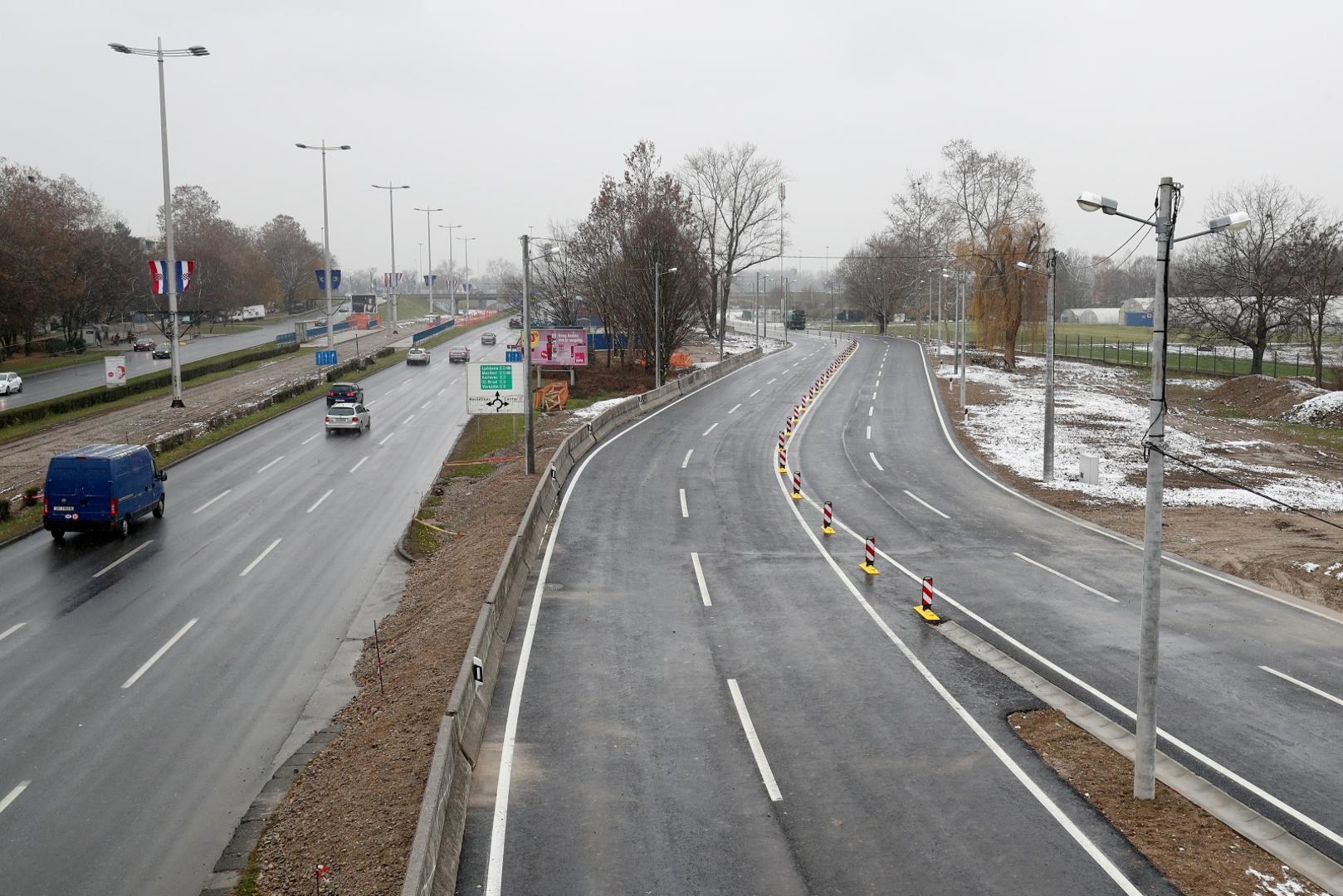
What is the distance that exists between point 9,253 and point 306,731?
2432 inches

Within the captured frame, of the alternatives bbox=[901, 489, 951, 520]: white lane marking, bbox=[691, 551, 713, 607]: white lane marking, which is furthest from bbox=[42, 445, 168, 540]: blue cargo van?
bbox=[901, 489, 951, 520]: white lane marking

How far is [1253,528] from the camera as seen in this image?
86.9 ft

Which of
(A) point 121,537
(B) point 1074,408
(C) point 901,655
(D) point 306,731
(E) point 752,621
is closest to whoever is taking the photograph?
(D) point 306,731

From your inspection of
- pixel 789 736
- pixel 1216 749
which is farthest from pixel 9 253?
pixel 1216 749

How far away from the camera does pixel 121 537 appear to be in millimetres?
26516

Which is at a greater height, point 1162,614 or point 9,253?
point 9,253

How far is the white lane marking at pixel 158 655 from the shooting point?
1694 cm

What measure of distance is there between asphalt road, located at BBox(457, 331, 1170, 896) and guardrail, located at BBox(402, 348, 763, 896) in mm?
273

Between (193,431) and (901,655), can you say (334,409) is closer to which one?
(193,431)

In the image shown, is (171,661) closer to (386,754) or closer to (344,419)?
(386,754)

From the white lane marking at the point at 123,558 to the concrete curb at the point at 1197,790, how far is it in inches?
793

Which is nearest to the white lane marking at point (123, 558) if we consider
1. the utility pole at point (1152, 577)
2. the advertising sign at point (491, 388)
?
the advertising sign at point (491, 388)

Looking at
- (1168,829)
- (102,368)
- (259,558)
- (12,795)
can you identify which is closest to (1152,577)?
(1168,829)

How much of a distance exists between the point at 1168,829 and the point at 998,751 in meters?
2.43
